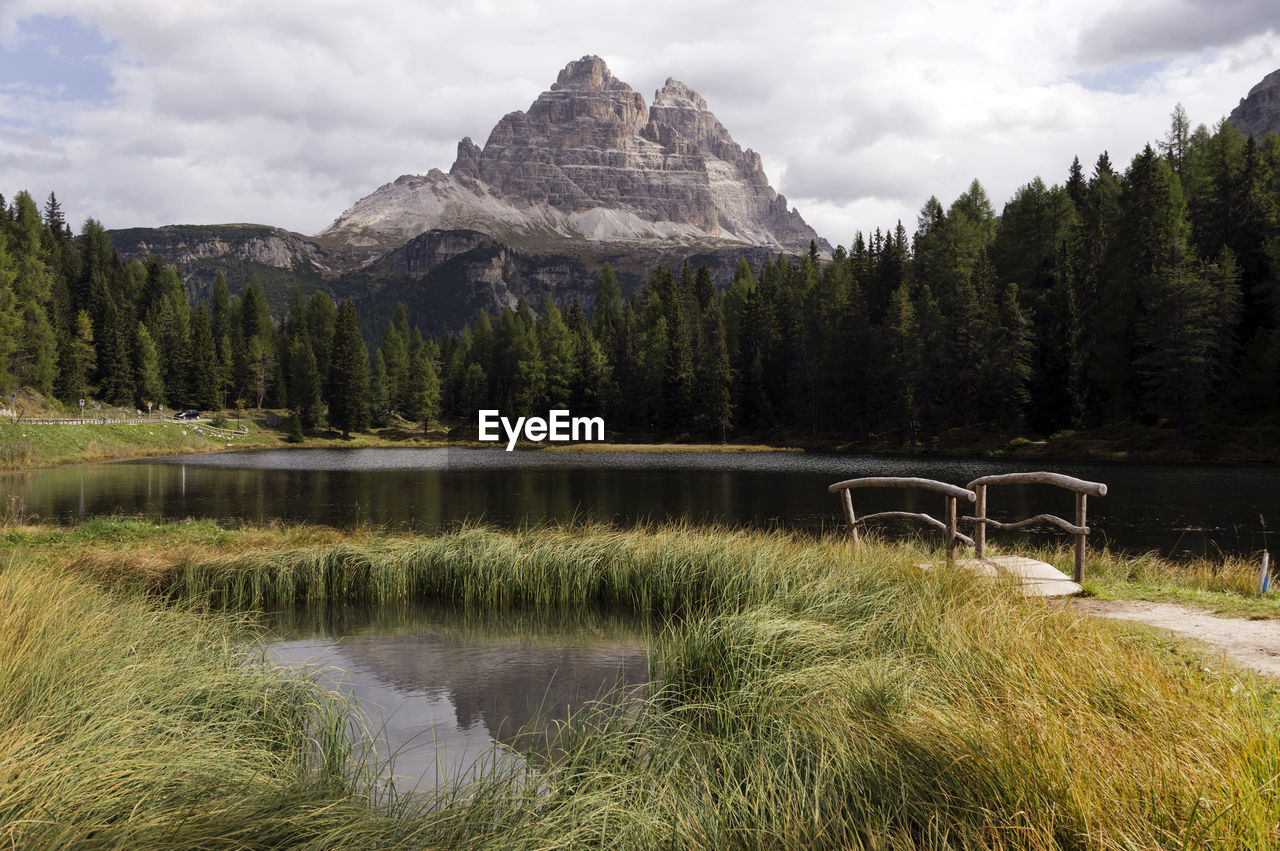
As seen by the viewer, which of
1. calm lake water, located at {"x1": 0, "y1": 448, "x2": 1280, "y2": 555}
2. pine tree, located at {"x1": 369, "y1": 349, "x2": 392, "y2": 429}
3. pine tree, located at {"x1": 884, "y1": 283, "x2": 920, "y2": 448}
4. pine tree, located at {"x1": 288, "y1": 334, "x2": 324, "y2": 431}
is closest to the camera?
calm lake water, located at {"x1": 0, "y1": 448, "x2": 1280, "y2": 555}

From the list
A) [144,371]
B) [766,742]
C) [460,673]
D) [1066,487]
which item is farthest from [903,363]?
[144,371]

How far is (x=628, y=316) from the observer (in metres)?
95.8

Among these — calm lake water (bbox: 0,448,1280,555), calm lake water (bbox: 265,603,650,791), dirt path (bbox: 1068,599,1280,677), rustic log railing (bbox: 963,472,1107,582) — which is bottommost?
calm lake water (bbox: 0,448,1280,555)

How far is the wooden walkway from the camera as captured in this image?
9.37 m

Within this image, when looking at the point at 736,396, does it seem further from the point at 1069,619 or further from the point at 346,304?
the point at 1069,619

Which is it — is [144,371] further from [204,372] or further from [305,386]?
[305,386]

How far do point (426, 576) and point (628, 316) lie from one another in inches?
3263

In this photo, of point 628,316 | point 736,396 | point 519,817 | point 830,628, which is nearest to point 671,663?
point 830,628

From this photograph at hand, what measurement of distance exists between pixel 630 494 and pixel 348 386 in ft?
214

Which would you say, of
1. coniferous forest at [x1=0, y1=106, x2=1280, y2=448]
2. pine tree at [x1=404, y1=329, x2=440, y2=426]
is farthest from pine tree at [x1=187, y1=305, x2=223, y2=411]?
pine tree at [x1=404, y1=329, x2=440, y2=426]

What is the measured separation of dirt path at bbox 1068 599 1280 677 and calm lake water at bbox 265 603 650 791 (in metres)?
5.27

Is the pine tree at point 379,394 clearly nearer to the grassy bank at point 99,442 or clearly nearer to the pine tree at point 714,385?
the grassy bank at point 99,442

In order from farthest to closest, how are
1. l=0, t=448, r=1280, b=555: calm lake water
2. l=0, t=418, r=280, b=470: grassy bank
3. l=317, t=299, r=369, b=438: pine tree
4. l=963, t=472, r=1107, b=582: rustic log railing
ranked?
l=317, t=299, r=369, b=438: pine tree
l=0, t=418, r=280, b=470: grassy bank
l=0, t=448, r=1280, b=555: calm lake water
l=963, t=472, r=1107, b=582: rustic log railing

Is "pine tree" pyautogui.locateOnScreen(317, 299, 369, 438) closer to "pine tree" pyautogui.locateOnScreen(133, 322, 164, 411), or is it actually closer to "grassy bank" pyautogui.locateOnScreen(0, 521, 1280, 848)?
"pine tree" pyautogui.locateOnScreen(133, 322, 164, 411)
